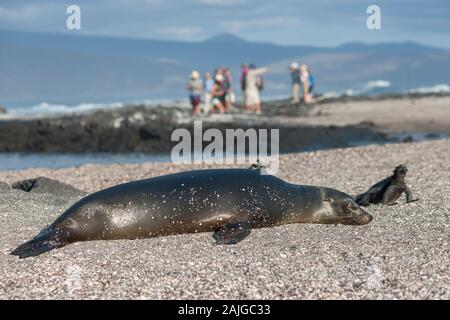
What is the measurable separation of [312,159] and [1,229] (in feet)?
26.5

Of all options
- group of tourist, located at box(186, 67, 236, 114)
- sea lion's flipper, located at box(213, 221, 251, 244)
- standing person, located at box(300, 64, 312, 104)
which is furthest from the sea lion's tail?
standing person, located at box(300, 64, 312, 104)

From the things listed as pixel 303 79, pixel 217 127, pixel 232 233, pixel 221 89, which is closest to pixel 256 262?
pixel 232 233

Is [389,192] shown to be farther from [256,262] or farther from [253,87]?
[253,87]

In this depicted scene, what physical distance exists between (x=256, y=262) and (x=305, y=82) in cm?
2789

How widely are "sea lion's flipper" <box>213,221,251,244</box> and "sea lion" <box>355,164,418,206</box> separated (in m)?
2.06

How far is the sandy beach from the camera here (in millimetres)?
5766

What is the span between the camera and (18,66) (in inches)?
6826

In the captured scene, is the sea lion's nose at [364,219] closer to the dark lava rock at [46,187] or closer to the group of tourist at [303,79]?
the dark lava rock at [46,187]

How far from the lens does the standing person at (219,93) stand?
28.8 meters

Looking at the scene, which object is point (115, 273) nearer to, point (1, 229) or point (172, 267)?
point (172, 267)

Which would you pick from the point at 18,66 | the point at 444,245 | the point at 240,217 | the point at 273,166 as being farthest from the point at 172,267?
the point at 18,66

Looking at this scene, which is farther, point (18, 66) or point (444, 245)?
point (18, 66)

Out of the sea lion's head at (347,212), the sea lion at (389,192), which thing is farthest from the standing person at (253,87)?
the sea lion's head at (347,212)

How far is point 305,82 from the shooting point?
3397cm
